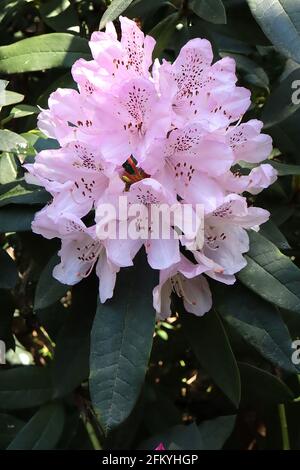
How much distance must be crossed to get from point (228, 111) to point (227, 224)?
0.16 meters

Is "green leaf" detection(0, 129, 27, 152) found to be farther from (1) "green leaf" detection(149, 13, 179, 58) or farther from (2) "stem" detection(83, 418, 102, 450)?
(2) "stem" detection(83, 418, 102, 450)

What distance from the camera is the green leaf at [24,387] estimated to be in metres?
1.31

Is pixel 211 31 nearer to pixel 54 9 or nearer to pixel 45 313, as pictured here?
pixel 54 9

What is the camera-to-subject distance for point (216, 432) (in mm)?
1227

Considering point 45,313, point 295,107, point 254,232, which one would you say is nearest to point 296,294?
point 254,232

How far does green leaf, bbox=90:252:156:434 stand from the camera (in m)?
0.91

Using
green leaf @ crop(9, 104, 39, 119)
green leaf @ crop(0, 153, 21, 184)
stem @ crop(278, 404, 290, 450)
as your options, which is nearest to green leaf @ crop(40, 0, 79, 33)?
green leaf @ crop(9, 104, 39, 119)

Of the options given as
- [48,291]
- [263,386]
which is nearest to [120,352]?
[48,291]

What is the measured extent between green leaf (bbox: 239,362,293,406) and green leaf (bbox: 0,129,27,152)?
612 millimetres

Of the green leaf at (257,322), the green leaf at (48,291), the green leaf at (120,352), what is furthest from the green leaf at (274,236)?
the green leaf at (48,291)

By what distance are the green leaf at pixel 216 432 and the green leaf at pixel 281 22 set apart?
2.18 feet

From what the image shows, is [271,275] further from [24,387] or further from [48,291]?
[24,387]

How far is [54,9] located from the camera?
57.1 inches

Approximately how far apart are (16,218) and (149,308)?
0.90 feet
